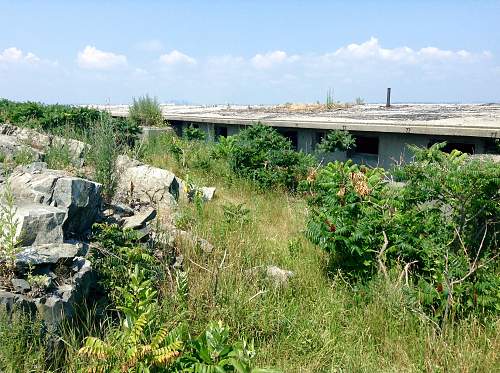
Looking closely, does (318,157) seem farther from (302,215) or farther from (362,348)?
(362,348)

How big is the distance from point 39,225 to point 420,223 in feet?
13.9

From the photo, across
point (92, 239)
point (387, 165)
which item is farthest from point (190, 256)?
point (387, 165)

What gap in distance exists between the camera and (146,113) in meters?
16.3

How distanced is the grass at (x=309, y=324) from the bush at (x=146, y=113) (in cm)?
1164

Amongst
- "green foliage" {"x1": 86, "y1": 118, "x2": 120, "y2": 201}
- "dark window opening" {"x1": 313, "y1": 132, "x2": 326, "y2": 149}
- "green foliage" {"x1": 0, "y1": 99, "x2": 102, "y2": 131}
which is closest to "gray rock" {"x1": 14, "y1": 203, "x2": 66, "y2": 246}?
"green foliage" {"x1": 86, "y1": 118, "x2": 120, "y2": 201}

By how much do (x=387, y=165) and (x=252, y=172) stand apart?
10.6 ft

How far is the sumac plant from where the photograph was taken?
4.36m

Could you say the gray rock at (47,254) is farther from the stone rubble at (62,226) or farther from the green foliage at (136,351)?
the green foliage at (136,351)

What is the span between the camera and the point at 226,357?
2.85 metres

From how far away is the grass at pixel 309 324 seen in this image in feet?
11.0

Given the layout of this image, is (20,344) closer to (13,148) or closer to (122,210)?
(122,210)

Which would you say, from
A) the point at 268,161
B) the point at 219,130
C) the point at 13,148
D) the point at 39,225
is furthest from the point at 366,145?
the point at 39,225

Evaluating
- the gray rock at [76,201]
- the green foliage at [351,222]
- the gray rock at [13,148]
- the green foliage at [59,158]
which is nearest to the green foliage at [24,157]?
the gray rock at [13,148]

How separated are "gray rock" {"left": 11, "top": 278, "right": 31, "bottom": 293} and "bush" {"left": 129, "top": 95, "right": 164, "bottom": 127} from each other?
13.0m
